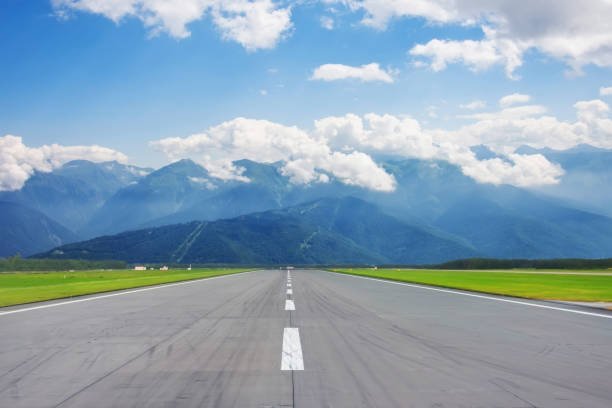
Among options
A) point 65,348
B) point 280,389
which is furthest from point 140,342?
point 280,389

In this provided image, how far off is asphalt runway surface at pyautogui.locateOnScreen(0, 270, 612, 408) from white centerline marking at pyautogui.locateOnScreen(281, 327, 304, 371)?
2 centimetres

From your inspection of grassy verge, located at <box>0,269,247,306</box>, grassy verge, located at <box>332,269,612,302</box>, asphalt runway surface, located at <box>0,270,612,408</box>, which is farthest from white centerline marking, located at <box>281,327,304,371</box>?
grassy verge, located at <box>332,269,612,302</box>

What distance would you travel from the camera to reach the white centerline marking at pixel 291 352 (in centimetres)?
593

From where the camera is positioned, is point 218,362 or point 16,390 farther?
point 218,362

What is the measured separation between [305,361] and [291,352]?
0.63 meters

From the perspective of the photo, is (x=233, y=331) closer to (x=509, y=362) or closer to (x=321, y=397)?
(x=321, y=397)

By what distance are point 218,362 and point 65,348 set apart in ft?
9.50

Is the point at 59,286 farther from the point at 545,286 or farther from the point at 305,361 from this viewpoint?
the point at 545,286

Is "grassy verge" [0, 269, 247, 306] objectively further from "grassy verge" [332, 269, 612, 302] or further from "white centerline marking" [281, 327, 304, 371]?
"grassy verge" [332, 269, 612, 302]

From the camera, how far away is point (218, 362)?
6176mm

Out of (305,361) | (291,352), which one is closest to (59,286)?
(291,352)

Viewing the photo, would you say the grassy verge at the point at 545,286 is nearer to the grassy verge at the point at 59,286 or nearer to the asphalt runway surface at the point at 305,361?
→ the asphalt runway surface at the point at 305,361

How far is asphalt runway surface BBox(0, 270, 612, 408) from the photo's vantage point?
181 inches

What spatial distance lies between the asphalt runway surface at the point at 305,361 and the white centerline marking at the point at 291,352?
0.02m
